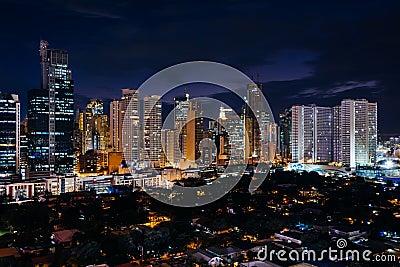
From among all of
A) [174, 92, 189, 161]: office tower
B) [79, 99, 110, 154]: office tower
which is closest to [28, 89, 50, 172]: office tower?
[174, 92, 189, 161]: office tower

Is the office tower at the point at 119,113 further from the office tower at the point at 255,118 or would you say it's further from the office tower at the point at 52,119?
the office tower at the point at 255,118

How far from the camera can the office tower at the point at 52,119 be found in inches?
480

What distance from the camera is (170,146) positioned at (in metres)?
17.7

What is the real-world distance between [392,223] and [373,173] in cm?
803

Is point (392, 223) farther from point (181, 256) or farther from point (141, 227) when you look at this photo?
point (141, 227)

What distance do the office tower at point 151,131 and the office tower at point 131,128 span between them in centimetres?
35

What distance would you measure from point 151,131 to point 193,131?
2.08 metres

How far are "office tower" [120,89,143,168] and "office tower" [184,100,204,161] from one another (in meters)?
2.30

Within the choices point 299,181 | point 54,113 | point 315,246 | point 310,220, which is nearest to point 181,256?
point 315,246

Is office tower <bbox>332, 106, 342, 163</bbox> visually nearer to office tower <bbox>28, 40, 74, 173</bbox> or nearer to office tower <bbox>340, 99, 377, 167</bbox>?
office tower <bbox>340, 99, 377, 167</bbox>

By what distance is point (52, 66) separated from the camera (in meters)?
13.0

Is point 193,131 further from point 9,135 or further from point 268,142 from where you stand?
point 9,135

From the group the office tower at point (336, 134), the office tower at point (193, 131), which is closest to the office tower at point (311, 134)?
the office tower at point (336, 134)

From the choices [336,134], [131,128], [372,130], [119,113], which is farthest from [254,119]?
[119,113]
